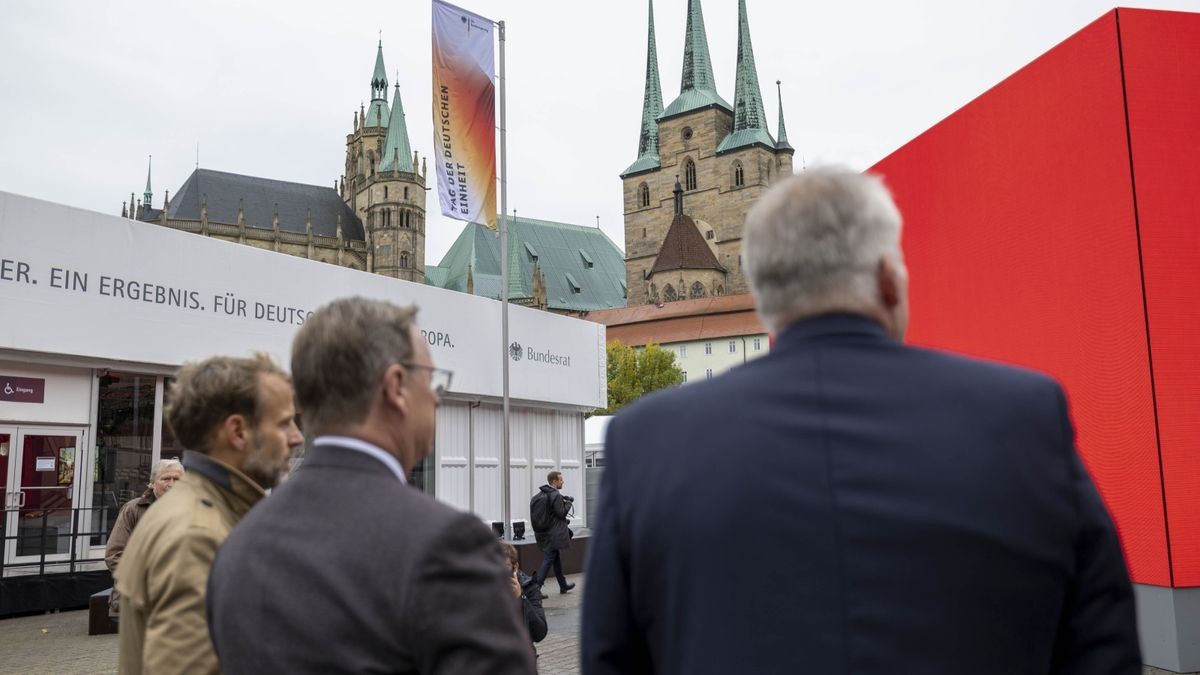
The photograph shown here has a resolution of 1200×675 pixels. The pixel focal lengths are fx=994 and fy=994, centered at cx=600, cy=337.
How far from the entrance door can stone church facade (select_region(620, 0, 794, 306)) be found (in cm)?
7757

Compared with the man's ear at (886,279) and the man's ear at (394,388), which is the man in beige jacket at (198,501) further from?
the man's ear at (886,279)

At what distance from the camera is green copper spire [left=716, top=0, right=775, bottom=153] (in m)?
94.2

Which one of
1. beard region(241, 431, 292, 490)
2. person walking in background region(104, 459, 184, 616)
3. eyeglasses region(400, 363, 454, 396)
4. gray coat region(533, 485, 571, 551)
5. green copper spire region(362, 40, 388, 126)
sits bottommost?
gray coat region(533, 485, 571, 551)

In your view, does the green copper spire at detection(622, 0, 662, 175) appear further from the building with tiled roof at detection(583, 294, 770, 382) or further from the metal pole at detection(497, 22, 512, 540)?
the metal pole at detection(497, 22, 512, 540)

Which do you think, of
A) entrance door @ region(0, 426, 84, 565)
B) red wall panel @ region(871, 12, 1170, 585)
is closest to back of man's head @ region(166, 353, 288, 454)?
red wall panel @ region(871, 12, 1170, 585)

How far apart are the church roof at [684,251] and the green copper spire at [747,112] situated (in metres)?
8.92

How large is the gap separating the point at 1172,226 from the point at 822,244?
823cm

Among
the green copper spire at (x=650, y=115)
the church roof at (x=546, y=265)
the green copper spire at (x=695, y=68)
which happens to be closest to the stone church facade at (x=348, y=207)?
the church roof at (x=546, y=265)

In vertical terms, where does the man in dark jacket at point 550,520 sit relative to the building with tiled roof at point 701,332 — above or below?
below

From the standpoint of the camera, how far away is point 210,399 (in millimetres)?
2877

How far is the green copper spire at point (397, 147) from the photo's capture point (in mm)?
87312

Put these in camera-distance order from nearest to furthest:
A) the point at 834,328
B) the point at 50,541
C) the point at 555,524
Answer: the point at 834,328 → the point at 50,541 → the point at 555,524

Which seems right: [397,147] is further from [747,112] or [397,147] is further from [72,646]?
[72,646]

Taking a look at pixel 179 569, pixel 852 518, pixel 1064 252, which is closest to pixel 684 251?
pixel 1064 252
